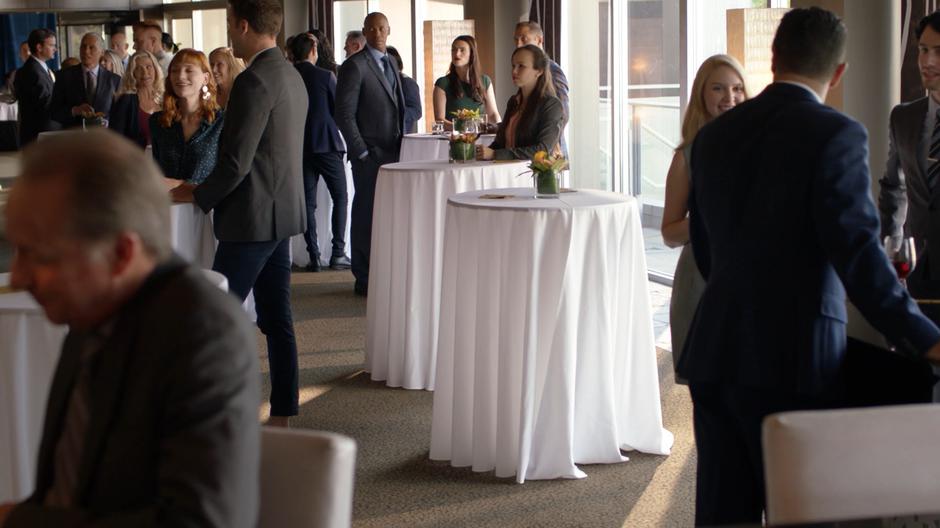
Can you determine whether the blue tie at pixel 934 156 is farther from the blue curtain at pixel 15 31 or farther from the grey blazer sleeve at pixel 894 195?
the blue curtain at pixel 15 31

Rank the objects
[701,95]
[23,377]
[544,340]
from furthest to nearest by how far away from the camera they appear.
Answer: [544,340] → [701,95] → [23,377]

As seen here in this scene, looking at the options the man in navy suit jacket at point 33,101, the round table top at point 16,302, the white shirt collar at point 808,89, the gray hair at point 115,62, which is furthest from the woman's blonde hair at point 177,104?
the man in navy suit jacket at point 33,101

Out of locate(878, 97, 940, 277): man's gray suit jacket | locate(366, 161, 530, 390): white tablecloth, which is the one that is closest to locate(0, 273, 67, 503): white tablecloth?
locate(878, 97, 940, 277): man's gray suit jacket

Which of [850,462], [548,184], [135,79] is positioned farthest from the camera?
[135,79]

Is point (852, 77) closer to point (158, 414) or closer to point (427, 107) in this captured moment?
point (158, 414)

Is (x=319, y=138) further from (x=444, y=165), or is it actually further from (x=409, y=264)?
(x=409, y=264)

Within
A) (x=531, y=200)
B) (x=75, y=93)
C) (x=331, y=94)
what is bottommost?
(x=531, y=200)

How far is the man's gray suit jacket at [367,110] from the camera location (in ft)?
25.8

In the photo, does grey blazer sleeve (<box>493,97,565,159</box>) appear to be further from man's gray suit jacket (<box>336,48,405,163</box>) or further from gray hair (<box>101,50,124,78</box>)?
gray hair (<box>101,50,124,78</box>)

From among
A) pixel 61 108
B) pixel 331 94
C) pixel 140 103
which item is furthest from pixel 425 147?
pixel 61 108

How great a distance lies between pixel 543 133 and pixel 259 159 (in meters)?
2.13

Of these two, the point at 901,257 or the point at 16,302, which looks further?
the point at 16,302

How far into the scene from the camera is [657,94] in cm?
1058

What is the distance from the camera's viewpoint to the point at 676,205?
375cm
